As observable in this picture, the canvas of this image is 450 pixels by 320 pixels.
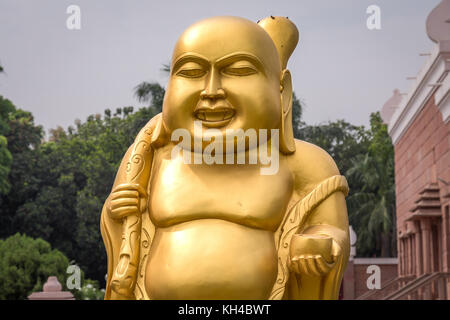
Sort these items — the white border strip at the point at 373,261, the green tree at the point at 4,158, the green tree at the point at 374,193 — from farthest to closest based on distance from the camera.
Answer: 1. the green tree at the point at 374,193
2. the green tree at the point at 4,158
3. the white border strip at the point at 373,261

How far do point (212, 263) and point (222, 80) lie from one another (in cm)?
97

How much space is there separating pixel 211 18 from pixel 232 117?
1.90 ft

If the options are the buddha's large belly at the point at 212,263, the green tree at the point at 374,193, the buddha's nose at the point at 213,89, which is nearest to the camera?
the buddha's large belly at the point at 212,263

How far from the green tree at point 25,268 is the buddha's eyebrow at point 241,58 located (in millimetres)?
14064

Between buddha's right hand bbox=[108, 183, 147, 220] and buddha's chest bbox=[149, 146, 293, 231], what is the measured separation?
0.25 ft

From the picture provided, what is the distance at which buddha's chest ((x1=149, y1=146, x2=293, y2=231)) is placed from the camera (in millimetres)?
3330

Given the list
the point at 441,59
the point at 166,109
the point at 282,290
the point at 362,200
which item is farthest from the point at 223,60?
the point at 362,200

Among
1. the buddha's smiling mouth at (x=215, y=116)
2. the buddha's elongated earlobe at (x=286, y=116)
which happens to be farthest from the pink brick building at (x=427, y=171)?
the buddha's smiling mouth at (x=215, y=116)

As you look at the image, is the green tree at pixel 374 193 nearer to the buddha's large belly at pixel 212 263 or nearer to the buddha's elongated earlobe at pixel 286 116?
the buddha's elongated earlobe at pixel 286 116

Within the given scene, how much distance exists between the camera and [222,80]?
Result: 3312 mm

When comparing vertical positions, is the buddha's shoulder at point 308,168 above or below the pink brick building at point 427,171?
below

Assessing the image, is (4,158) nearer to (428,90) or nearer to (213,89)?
(428,90)

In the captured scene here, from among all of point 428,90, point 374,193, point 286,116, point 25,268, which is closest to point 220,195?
point 286,116

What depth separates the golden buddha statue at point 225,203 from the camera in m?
3.20
